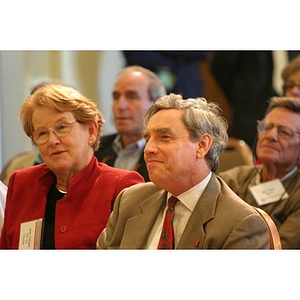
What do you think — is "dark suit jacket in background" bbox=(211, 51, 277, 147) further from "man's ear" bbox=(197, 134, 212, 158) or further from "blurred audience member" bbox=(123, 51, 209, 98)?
"man's ear" bbox=(197, 134, 212, 158)

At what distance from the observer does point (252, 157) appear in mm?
3926

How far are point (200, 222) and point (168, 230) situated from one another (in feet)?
0.46

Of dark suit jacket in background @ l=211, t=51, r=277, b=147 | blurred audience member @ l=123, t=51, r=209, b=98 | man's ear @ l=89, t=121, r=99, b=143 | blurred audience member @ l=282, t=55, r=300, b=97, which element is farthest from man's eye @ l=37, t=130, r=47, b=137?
dark suit jacket in background @ l=211, t=51, r=277, b=147

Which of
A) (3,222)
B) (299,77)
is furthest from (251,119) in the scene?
(3,222)

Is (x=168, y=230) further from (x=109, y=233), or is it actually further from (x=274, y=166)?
(x=274, y=166)

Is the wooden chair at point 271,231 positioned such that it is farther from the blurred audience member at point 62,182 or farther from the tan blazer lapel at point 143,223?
the blurred audience member at point 62,182

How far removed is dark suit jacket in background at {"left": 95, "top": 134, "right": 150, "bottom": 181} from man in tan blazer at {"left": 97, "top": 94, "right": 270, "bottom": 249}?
0.27 meters

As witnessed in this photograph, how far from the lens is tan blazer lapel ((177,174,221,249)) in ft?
9.20

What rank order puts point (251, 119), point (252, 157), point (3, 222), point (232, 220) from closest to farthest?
point (232, 220) < point (3, 222) < point (252, 157) < point (251, 119)

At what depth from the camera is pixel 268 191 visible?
3.58m

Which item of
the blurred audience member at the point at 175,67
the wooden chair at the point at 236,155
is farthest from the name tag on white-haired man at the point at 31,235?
the blurred audience member at the point at 175,67
